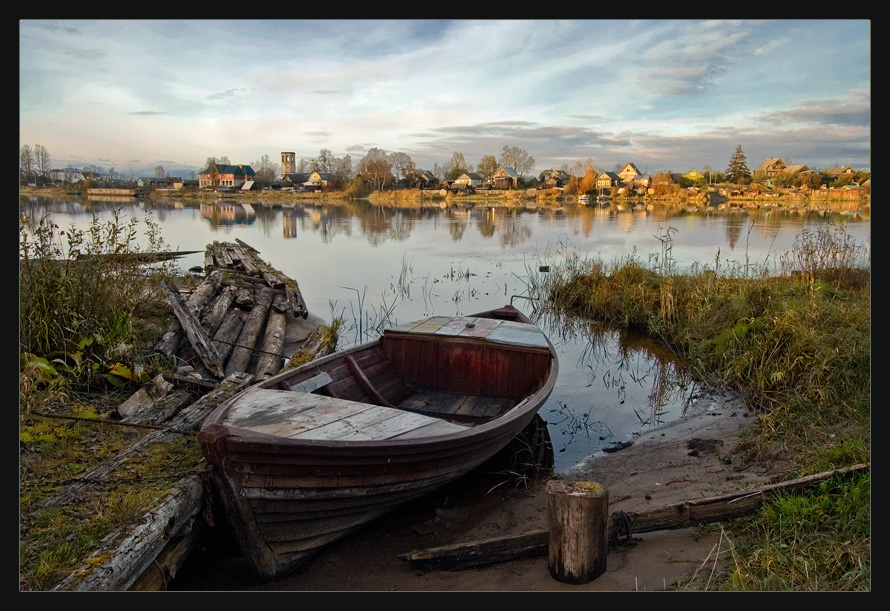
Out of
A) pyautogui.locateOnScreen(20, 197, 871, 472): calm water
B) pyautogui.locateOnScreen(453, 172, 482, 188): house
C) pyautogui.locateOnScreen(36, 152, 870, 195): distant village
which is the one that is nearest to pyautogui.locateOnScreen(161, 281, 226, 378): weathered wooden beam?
pyautogui.locateOnScreen(20, 197, 871, 472): calm water

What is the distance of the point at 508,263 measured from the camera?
62.6 ft

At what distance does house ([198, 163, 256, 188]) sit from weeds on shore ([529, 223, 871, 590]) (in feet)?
227

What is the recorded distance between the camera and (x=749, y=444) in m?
6.11

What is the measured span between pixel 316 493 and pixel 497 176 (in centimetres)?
8695

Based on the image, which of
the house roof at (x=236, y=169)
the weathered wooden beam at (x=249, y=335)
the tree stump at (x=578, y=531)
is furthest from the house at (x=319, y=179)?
the tree stump at (x=578, y=531)

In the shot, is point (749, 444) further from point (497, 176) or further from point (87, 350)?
point (497, 176)

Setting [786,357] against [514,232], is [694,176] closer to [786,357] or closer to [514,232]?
[514,232]

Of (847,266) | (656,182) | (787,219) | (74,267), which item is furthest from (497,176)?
(74,267)

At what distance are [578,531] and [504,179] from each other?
8537 centimetres

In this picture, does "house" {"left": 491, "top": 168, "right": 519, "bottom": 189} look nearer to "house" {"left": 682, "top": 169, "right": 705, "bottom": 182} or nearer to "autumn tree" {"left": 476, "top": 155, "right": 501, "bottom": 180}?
"autumn tree" {"left": 476, "top": 155, "right": 501, "bottom": 180}

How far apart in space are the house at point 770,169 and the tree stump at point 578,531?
128ft

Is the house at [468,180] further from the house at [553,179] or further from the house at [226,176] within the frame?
the house at [226,176]

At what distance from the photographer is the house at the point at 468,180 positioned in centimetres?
8614

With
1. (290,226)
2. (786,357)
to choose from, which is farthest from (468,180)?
(786,357)
